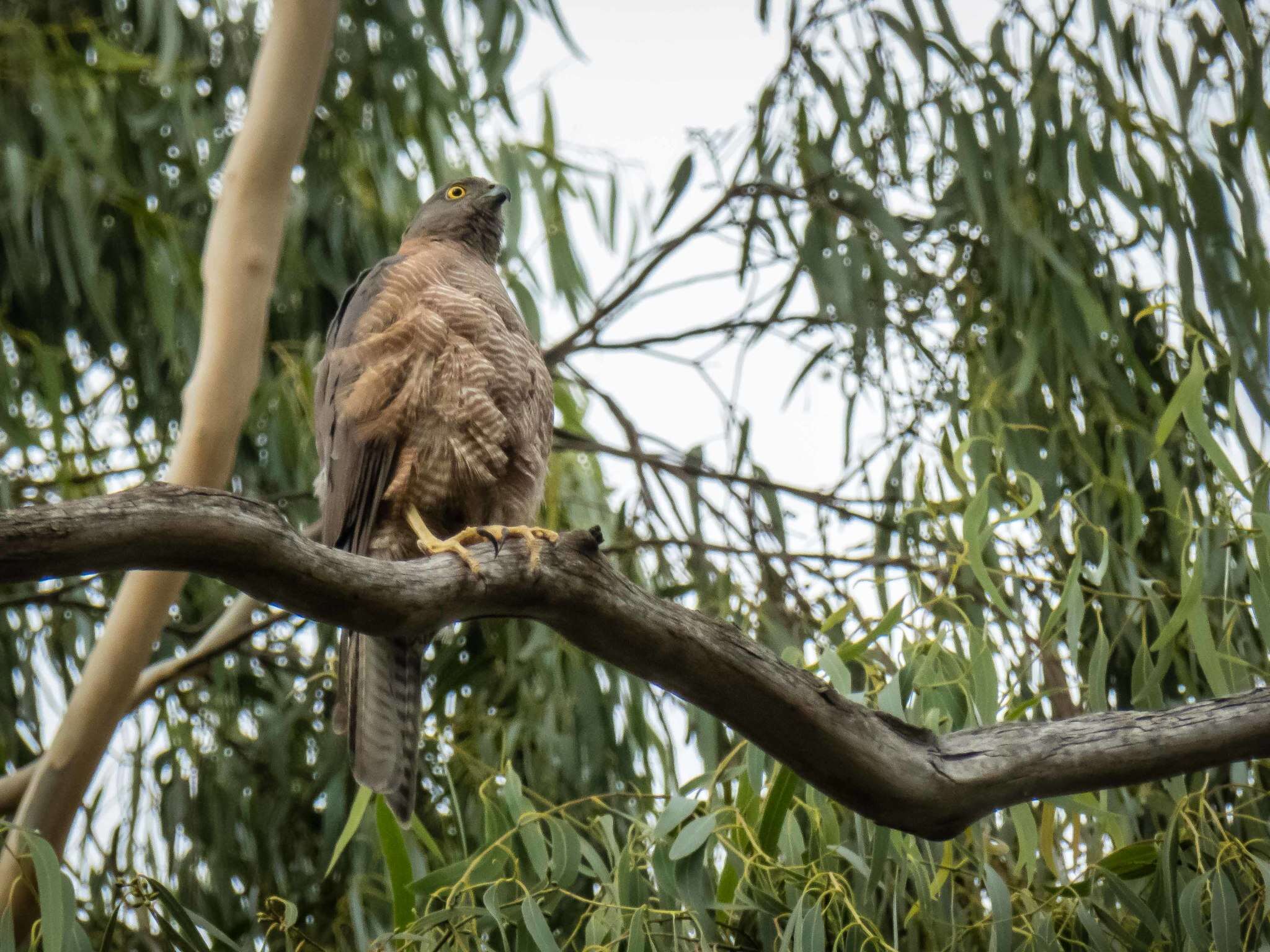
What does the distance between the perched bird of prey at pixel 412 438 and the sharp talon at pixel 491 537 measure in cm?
37

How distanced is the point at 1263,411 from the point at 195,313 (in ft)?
8.29

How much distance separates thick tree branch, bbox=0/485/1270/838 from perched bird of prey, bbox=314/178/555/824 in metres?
0.79

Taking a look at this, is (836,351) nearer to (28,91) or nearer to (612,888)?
(612,888)

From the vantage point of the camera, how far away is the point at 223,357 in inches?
112

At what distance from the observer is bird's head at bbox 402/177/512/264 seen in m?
3.40

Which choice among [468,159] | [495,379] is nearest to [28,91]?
[468,159]

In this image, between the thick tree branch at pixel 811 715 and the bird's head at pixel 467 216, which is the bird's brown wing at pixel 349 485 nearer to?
the bird's head at pixel 467 216

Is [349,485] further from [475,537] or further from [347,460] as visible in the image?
[475,537]

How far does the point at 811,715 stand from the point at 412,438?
3.90ft

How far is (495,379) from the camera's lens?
9.35 feet

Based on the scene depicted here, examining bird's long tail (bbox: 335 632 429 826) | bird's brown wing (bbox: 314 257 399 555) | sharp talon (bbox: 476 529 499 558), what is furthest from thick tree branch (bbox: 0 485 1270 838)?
bird's brown wing (bbox: 314 257 399 555)

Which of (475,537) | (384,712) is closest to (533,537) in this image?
(475,537)

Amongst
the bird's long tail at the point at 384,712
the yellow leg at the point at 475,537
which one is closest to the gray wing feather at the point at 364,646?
the bird's long tail at the point at 384,712

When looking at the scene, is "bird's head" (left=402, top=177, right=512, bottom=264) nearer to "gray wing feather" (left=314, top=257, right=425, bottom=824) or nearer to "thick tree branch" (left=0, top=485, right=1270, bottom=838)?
"gray wing feather" (left=314, top=257, right=425, bottom=824)
